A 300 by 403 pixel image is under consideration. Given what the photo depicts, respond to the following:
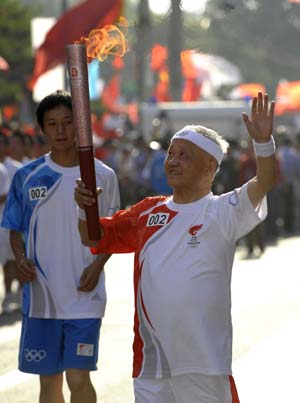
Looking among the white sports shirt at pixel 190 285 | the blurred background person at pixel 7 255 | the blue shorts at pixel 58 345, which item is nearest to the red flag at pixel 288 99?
the blurred background person at pixel 7 255

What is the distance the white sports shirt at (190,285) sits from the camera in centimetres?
584

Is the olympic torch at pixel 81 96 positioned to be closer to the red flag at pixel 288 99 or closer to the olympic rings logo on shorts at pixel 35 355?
the olympic rings logo on shorts at pixel 35 355

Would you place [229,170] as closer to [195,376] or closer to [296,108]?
[195,376]

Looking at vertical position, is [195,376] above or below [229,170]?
above

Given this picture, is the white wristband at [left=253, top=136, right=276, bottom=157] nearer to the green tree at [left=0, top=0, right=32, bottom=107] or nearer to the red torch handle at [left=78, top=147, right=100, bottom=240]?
the red torch handle at [left=78, top=147, right=100, bottom=240]

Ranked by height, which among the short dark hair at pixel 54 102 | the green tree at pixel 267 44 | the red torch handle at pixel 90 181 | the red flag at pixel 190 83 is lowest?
the green tree at pixel 267 44

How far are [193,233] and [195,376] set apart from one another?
549 mm

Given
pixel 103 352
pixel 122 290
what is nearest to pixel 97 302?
pixel 103 352

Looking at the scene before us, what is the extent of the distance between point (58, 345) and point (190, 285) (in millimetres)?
1469

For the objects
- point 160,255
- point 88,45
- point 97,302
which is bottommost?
point 97,302

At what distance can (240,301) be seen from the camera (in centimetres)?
1360

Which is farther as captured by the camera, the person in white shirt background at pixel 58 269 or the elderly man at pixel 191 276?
the person in white shirt background at pixel 58 269

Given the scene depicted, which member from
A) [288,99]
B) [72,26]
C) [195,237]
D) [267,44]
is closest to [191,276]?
[195,237]

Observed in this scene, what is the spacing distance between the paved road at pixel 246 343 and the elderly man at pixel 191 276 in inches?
107
